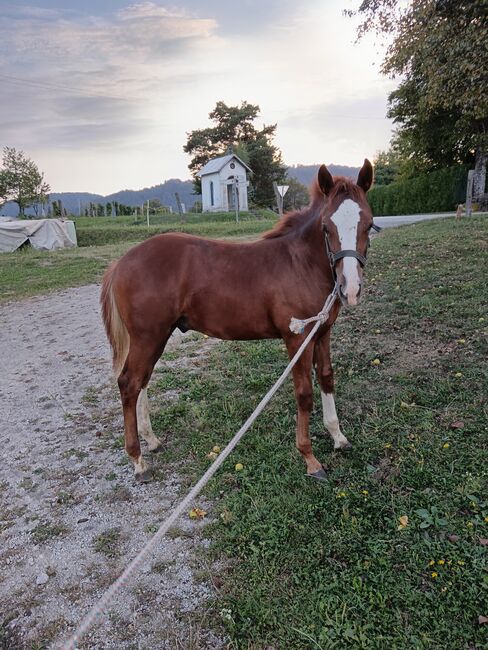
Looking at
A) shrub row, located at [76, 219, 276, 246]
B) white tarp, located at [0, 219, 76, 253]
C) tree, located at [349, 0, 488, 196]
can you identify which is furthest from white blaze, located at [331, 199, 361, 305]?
white tarp, located at [0, 219, 76, 253]

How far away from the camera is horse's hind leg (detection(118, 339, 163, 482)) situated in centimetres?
313

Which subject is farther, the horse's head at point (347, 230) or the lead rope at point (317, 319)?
the lead rope at point (317, 319)

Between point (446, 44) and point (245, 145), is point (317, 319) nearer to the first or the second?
point (446, 44)

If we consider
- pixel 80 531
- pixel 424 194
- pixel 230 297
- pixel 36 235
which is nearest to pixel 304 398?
pixel 230 297

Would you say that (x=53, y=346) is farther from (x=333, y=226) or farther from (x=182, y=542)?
(x=333, y=226)

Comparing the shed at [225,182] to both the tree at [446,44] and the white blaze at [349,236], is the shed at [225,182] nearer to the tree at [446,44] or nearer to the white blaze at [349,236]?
the tree at [446,44]

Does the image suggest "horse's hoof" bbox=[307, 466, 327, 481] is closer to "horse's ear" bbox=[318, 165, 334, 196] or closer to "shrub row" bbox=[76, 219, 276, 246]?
"horse's ear" bbox=[318, 165, 334, 196]

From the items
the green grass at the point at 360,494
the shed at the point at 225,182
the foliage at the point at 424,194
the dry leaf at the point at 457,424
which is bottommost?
the green grass at the point at 360,494

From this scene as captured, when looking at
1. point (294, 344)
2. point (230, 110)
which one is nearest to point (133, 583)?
point (294, 344)

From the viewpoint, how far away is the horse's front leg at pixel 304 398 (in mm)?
2975

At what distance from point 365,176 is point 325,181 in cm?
26

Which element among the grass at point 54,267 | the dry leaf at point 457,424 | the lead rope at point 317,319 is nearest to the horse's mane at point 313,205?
the lead rope at point 317,319

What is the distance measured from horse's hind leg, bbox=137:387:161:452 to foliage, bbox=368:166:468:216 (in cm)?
2630

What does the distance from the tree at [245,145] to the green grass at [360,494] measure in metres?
46.6
